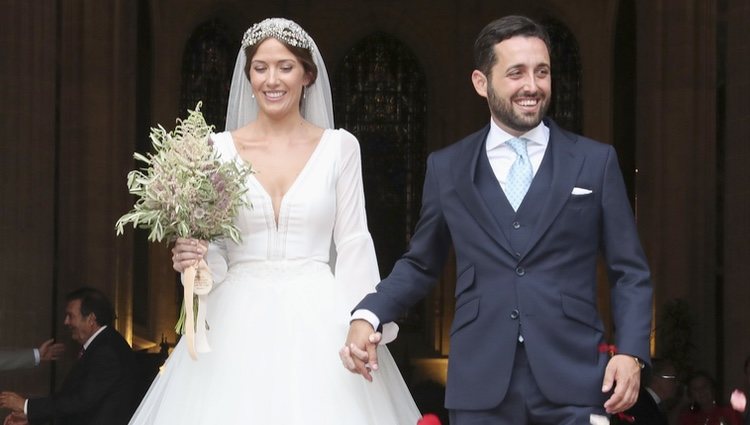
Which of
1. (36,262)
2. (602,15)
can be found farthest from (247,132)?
(602,15)

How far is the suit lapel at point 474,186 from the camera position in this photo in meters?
4.79

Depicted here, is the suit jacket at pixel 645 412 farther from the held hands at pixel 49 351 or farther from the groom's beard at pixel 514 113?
the groom's beard at pixel 514 113

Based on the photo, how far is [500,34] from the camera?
4867mm

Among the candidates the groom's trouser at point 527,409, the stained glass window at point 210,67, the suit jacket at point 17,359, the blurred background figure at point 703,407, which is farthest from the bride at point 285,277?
the stained glass window at point 210,67

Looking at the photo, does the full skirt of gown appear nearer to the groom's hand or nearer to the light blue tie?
the groom's hand

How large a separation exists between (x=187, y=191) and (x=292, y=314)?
2.21 feet

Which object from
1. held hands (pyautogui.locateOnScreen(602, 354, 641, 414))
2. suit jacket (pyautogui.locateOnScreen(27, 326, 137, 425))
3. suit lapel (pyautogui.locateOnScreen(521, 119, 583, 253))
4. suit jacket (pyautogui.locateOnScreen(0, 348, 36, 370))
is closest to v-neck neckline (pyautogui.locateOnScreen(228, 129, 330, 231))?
suit lapel (pyautogui.locateOnScreen(521, 119, 583, 253))

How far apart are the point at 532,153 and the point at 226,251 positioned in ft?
4.68

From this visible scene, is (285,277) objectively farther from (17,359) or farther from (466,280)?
(17,359)

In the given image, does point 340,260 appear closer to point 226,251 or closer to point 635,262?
point 226,251

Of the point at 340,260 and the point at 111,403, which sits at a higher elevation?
the point at 340,260

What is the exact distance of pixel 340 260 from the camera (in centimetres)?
582

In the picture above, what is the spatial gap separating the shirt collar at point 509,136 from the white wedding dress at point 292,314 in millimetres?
1006

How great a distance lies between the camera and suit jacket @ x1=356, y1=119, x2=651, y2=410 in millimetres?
4656
